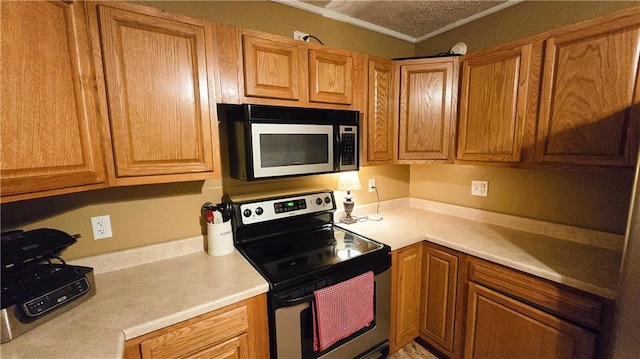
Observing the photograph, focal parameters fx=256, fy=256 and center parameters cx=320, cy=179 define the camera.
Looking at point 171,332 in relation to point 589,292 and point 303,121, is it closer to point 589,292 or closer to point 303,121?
point 303,121

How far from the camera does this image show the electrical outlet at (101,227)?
1279 millimetres

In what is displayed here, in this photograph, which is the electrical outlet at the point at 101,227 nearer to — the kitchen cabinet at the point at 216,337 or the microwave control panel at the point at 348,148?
the kitchen cabinet at the point at 216,337

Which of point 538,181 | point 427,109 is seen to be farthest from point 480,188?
point 427,109

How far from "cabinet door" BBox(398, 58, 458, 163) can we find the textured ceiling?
406 mm

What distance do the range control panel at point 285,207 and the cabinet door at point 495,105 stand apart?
1.01 metres

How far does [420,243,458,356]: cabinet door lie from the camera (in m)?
1.63

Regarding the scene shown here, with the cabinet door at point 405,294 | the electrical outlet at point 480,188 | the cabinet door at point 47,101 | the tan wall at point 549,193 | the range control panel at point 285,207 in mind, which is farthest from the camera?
the electrical outlet at point 480,188

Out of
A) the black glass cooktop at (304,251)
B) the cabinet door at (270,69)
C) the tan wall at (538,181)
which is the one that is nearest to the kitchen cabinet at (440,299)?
the black glass cooktop at (304,251)

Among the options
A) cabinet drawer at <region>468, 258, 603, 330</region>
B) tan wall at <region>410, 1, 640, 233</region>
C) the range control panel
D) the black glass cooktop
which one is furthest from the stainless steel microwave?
tan wall at <region>410, 1, 640, 233</region>

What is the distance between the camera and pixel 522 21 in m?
1.70

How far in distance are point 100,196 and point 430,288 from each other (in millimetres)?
2034

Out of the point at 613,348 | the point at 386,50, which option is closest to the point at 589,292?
the point at 613,348

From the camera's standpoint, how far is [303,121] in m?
1.45

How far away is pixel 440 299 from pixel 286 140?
4.74ft
